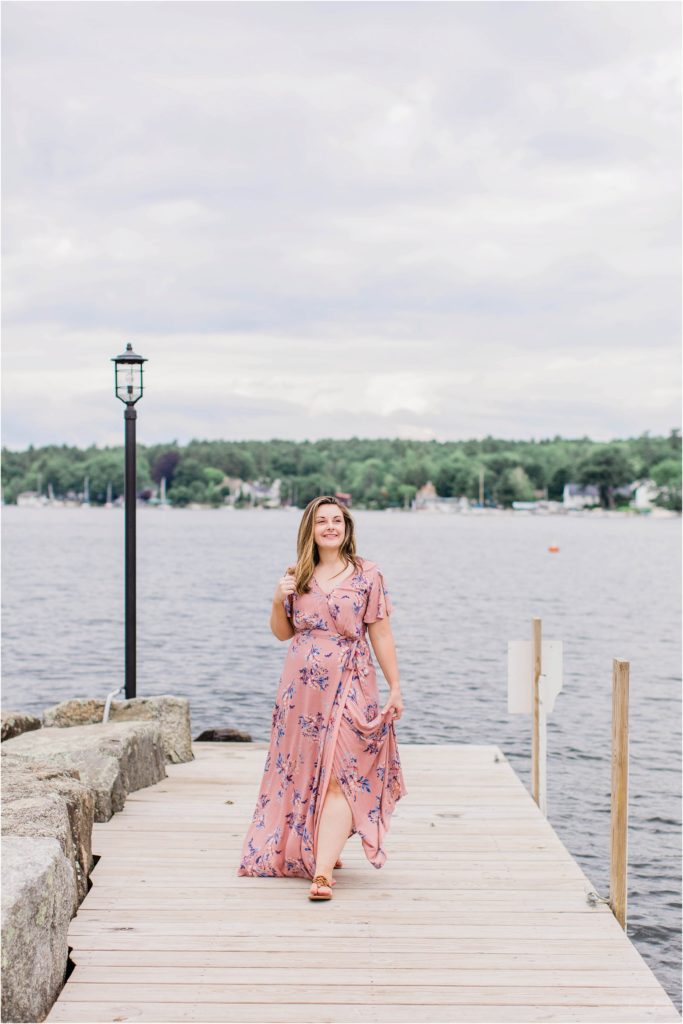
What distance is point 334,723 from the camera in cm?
570

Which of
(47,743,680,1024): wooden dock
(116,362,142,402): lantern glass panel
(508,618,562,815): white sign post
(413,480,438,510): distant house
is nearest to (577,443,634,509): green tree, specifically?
(413,480,438,510): distant house

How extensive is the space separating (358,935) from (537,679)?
3.06 metres

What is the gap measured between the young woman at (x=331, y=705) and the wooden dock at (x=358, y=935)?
36cm

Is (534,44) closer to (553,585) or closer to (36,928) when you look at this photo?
(36,928)

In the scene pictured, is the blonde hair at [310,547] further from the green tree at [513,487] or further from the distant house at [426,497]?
the green tree at [513,487]

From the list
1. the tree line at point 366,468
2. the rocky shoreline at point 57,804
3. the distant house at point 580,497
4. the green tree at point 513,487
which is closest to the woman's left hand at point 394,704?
the rocky shoreline at point 57,804

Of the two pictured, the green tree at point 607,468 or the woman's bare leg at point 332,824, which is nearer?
the woman's bare leg at point 332,824

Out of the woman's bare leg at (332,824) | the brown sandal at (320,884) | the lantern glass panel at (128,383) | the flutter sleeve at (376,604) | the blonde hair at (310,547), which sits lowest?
the brown sandal at (320,884)

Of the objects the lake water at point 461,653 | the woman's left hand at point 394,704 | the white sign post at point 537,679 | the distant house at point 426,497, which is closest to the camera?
the woman's left hand at point 394,704

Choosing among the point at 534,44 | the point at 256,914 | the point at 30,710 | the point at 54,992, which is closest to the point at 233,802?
the point at 256,914

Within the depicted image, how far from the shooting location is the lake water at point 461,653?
11945mm

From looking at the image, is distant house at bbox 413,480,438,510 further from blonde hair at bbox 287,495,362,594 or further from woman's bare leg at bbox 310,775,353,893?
woman's bare leg at bbox 310,775,353,893

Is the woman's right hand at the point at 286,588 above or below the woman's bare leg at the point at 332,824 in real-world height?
above

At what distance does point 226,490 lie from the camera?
475ft
